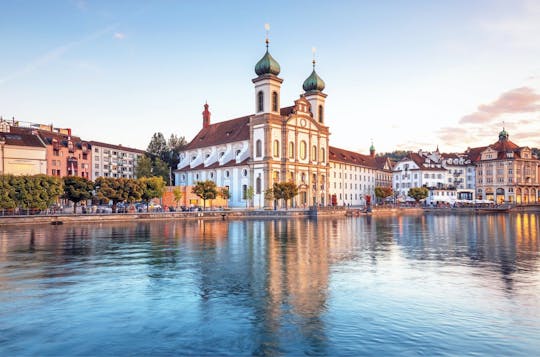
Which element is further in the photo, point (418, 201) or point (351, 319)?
point (418, 201)

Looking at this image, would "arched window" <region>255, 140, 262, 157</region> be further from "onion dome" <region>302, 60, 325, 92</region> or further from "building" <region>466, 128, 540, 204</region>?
"building" <region>466, 128, 540, 204</region>

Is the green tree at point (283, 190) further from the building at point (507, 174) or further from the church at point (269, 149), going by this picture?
the building at point (507, 174)

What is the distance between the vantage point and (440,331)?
39.5 ft

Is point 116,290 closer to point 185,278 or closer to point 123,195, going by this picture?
point 185,278

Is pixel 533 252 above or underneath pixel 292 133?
underneath

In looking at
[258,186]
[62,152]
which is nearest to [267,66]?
[258,186]

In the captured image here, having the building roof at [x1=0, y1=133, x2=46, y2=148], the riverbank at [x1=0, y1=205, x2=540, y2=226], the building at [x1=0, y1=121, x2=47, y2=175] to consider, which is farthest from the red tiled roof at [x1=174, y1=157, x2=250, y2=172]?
the building roof at [x1=0, y1=133, x2=46, y2=148]

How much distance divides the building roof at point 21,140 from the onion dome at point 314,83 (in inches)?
2236

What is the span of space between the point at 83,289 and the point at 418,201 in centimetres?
10353

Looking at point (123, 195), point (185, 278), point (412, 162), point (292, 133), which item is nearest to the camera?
point (185, 278)

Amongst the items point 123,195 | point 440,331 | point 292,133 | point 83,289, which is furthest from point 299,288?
point 292,133

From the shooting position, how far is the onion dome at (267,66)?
85688 mm

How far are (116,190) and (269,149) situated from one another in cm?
3107

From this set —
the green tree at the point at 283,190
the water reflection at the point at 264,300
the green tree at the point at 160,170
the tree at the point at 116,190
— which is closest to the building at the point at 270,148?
the green tree at the point at 283,190
